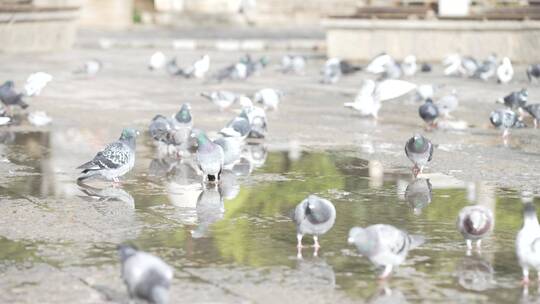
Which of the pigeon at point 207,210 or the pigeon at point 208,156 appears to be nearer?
the pigeon at point 207,210

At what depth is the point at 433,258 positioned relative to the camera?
8.51m

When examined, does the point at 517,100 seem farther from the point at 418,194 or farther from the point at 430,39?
the point at 430,39

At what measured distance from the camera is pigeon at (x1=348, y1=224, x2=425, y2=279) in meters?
7.70

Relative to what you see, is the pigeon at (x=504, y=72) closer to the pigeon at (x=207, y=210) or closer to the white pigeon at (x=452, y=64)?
the white pigeon at (x=452, y=64)

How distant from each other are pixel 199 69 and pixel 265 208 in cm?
1359

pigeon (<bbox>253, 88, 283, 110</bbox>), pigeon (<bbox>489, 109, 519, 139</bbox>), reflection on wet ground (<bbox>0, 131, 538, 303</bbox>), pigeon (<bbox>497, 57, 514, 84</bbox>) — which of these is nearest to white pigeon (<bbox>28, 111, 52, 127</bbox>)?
reflection on wet ground (<bbox>0, 131, 538, 303</bbox>)

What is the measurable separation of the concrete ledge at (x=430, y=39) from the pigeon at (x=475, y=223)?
17.5m

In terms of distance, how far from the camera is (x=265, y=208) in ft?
34.1

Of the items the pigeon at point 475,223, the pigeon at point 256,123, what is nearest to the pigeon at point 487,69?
the pigeon at point 256,123

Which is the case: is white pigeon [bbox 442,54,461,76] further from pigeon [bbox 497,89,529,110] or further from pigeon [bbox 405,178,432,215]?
pigeon [bbox 405,178,432,215]

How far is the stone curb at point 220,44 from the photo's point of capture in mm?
34469

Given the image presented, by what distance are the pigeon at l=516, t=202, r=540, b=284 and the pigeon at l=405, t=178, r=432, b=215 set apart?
2414 mm

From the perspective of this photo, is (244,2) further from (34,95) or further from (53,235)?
(53,235)

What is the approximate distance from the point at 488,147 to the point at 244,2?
106 feet
